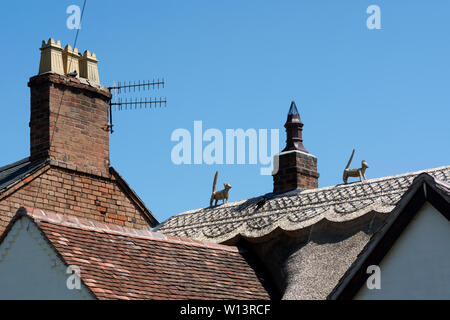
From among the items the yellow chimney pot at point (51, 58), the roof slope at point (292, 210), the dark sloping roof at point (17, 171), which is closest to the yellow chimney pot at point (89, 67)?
the yellow chimney pot at point (51, 58)

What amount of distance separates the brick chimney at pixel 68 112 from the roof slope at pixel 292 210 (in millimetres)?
2525

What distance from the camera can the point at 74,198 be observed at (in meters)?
19.8

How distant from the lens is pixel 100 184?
20.5 meters

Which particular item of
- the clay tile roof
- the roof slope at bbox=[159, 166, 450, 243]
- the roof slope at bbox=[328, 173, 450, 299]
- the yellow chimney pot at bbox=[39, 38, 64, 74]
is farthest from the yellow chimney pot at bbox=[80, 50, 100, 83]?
the roof slope at bbox=[328, 173, 450, 299]

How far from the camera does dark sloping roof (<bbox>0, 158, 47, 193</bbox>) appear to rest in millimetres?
19156

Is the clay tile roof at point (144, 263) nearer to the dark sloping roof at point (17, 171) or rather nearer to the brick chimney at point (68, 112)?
the dark sloping roof at point (17, 171)

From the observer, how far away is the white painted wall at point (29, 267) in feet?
44.1

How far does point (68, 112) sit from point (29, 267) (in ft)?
22.9

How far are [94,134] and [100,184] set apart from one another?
3.80 ft

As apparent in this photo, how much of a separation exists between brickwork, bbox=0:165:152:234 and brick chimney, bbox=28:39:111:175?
31 cm

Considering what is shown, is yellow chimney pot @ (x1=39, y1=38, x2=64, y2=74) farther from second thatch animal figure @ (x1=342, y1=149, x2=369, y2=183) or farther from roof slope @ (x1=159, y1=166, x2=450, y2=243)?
second thatch animal figure @ (x1=342, y1=149, x2=369, y2=183)

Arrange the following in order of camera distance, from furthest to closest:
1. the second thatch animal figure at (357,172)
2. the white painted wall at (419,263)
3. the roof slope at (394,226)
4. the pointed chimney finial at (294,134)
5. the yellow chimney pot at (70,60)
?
the yellow chimney pot at (70,60)
the pointed chimney finial at (294,134)
the second thatch animal figure at (357,172)
the roof slope at (394,226)
the white painted wall at (419,263)
